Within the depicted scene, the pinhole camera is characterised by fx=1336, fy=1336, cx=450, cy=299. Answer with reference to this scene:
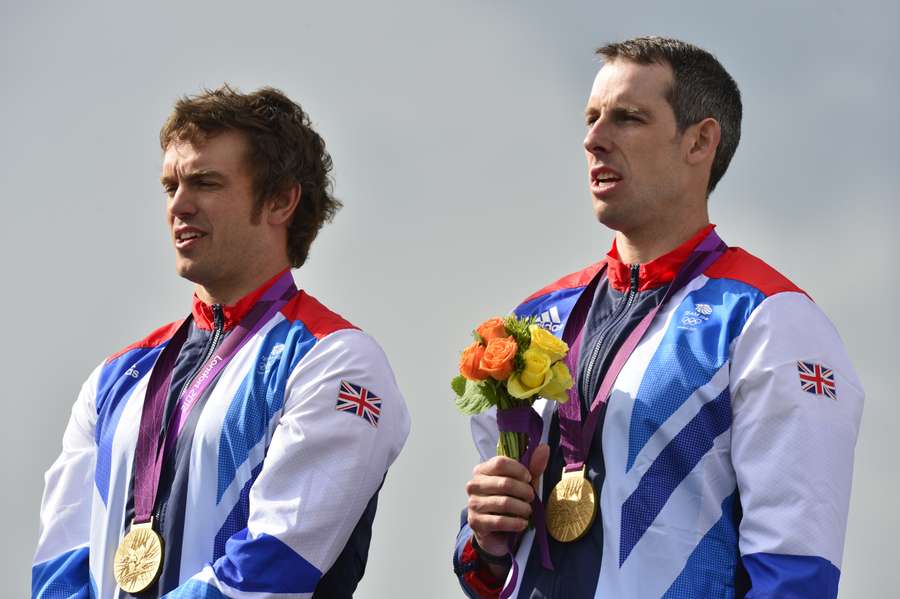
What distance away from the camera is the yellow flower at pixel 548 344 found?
3.93 meters

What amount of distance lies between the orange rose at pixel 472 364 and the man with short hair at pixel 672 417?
26 centimetres

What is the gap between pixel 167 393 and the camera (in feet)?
16.2

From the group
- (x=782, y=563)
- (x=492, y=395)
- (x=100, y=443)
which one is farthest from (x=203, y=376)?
(x=782, y=563)

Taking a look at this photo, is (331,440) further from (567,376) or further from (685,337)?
(685,337)

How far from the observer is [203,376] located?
4.90 metres

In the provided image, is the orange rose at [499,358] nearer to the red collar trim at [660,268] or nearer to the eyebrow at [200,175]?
the red collar trim at [660,268]

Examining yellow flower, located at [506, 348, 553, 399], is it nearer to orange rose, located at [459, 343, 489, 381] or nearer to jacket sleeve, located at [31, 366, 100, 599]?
orange rose, located at [459, 343, 489, 381]

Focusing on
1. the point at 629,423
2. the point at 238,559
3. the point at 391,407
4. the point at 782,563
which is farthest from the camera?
the point at 391,407

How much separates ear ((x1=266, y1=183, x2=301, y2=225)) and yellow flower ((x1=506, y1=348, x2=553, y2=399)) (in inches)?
67.8

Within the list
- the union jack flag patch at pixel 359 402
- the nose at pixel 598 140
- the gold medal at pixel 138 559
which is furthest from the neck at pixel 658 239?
the gold medal at pixel 138 559

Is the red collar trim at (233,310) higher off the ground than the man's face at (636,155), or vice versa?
the man's face at (636,155)

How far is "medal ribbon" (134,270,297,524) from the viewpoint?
15.5ft

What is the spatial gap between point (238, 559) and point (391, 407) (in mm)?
798

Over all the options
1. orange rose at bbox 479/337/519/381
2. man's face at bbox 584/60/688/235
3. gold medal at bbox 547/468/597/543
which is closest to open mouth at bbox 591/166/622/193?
man's face at bbox 584/60/688/235
